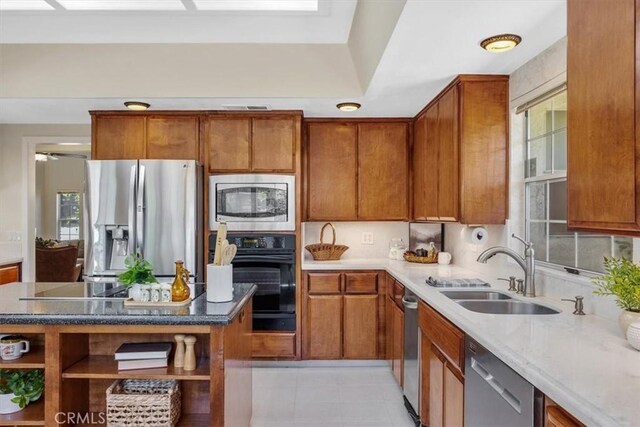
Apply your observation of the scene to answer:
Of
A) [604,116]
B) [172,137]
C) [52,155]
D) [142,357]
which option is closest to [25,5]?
[172,137]

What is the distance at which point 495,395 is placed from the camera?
1434 millimetres

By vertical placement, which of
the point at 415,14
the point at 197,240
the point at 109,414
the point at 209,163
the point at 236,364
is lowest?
the point at 109,414

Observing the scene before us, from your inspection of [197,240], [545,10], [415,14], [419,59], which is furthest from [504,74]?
[197,240]

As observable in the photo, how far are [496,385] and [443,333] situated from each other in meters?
0.53

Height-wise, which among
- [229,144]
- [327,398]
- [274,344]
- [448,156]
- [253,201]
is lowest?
[327,398]

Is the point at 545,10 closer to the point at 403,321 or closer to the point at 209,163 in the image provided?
the point at 403,321

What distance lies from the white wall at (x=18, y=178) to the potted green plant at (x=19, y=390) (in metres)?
2.88

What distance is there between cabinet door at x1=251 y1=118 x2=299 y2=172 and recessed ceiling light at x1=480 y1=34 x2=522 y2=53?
1850 mm

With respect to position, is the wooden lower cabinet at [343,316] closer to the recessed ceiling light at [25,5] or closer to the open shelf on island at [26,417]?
the open shelf on island at [26,417]

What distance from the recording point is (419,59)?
91.0 inches

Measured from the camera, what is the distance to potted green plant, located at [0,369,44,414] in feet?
6.37

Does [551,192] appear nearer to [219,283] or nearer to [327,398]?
[219,283]

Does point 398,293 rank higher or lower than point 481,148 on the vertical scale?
lower

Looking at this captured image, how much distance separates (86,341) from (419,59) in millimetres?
2366
